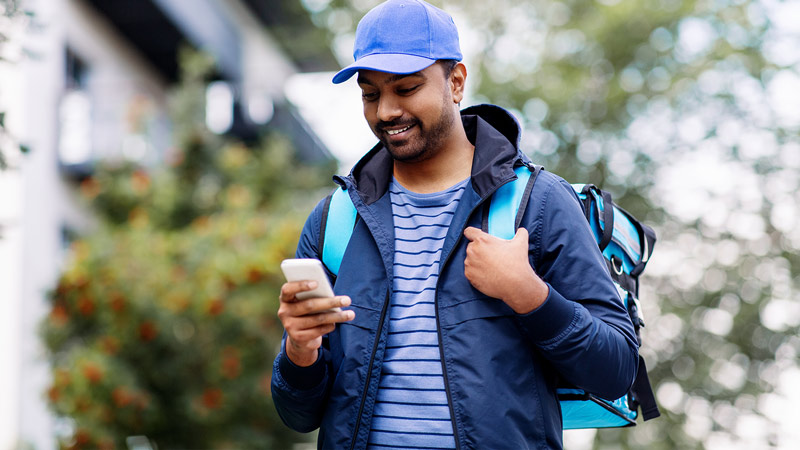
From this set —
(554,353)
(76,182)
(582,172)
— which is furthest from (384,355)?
(76,182)

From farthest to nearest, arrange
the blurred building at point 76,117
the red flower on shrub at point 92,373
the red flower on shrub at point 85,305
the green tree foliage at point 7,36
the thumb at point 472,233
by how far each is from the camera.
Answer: the blurred building at point 76,117 → the red flower on shrub at point 85,305 → the red flower on shrub at point 92,373 → the green tree foliage at point 7,36 → the thumb at point 472,233

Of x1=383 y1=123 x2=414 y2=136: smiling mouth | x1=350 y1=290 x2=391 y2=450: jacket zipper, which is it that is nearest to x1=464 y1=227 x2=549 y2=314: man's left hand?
x1=350 y1=290 x2=391 y2=450: jacket zipper

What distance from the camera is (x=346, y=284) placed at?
2.43 meters

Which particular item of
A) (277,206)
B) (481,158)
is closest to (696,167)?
(277,206)

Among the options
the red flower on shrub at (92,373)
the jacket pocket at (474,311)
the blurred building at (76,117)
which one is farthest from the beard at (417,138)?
the red flower on shrub at (92,373)

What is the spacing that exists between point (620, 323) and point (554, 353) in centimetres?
24

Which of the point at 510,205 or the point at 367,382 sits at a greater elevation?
the point at 510,205

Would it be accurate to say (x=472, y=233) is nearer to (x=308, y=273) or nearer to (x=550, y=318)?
(x=550, y=318)

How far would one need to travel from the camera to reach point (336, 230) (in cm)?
254

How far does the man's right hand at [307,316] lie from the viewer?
2.15m

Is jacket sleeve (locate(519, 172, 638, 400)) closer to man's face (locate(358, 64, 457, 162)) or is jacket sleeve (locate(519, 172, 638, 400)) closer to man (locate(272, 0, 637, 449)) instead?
man (locate(272, 0, 637, 449))

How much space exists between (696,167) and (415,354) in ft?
33.7

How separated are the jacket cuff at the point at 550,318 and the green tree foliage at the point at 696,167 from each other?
9428 millimetres

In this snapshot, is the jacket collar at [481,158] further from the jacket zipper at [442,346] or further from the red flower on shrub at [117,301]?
the red flower on shrub at [117,301]
